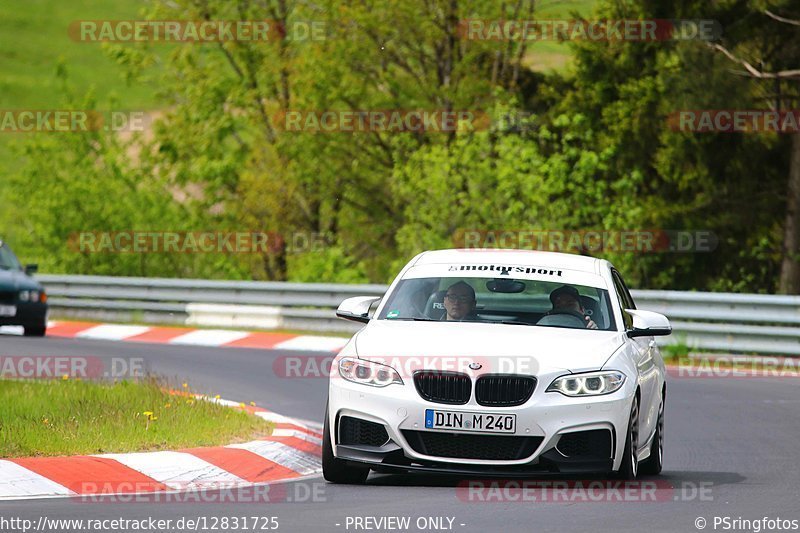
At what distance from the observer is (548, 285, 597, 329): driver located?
10466 mm

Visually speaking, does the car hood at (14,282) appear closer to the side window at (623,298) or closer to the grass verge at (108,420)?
the grass verge at (108,420)

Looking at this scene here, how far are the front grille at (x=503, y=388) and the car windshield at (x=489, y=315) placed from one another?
3.25 ft

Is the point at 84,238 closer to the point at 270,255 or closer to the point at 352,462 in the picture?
the point at 270,255

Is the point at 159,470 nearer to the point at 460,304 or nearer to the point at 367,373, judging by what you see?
the point at 367,373

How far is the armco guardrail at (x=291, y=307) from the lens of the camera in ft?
66.6

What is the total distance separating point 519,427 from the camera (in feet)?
30.1

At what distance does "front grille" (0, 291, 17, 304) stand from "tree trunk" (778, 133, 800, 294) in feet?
44.2

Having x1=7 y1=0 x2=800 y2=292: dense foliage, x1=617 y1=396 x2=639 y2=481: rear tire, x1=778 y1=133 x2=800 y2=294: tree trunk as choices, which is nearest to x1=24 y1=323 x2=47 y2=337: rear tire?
x1=7 y1=0 x2=800 y2=292: dense foliage

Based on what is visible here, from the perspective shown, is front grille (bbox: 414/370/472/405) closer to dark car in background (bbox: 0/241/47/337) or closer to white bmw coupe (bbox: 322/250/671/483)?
white bmw coupe (bbox: 322/250/671/483)

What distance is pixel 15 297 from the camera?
23.0 meters

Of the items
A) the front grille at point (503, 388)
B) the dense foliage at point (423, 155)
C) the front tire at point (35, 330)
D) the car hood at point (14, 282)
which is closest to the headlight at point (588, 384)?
the front grille at point (503, 388)

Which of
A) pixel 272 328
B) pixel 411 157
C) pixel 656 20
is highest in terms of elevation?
pixel 656 20

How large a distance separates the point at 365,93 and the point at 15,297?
14341 mm

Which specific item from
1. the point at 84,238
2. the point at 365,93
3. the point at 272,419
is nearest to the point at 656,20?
the point at 365,93
